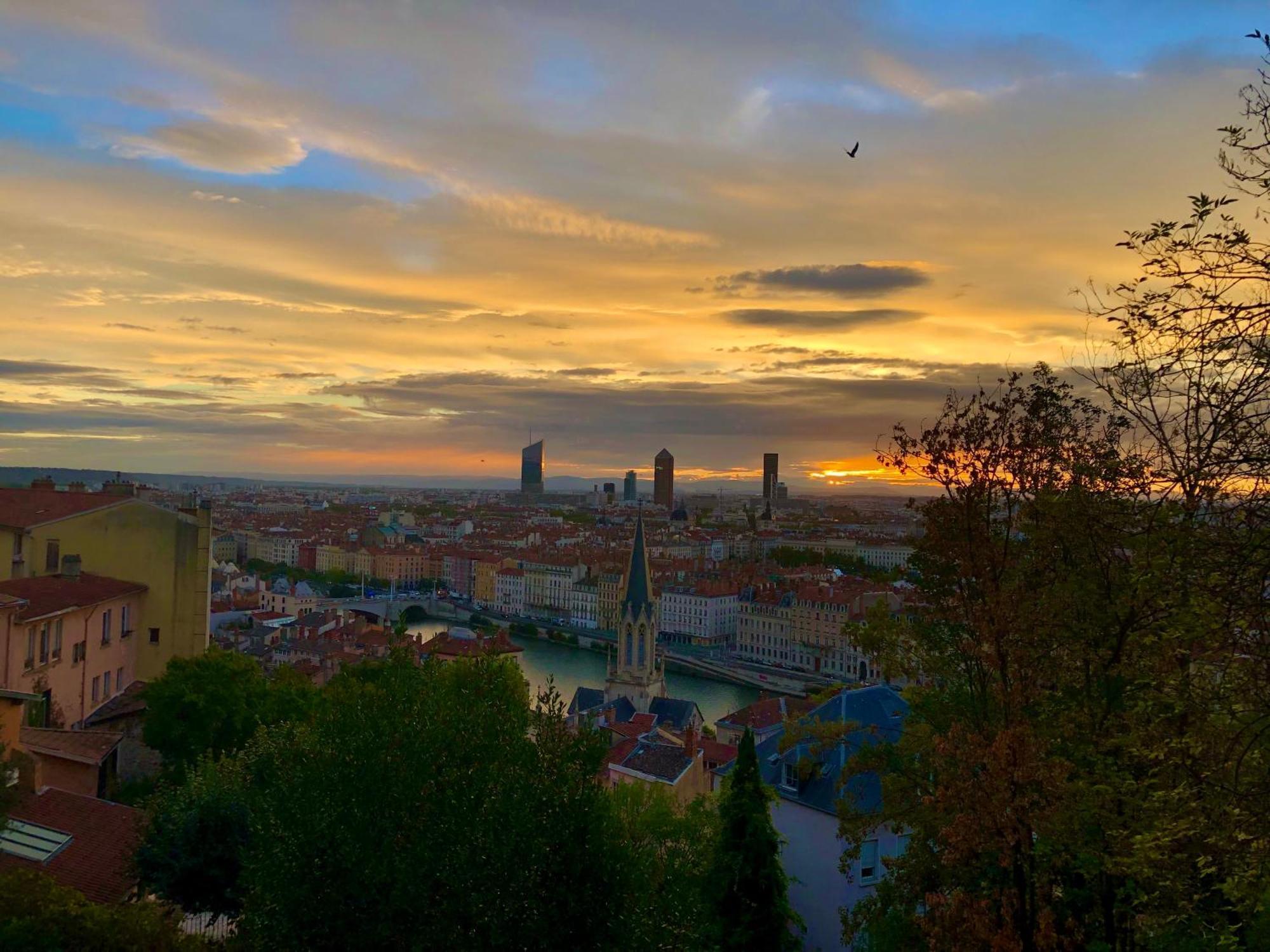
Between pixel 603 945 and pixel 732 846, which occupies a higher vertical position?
pixel 603 945

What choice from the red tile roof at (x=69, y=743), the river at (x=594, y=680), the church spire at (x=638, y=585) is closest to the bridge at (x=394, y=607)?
the river at (x=594, y=680)

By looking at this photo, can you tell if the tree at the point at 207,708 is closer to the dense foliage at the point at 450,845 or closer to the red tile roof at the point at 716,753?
the dense foliage at the point at 450,845

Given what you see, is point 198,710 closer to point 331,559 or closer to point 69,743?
point 69,743

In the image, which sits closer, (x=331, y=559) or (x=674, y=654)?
(x=674, y=654)

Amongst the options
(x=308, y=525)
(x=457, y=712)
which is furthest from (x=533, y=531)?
(x=457, y=712)

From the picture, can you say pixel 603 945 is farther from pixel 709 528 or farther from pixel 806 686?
pixel 709 528

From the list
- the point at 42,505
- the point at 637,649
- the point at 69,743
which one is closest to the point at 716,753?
the point at 637,649
